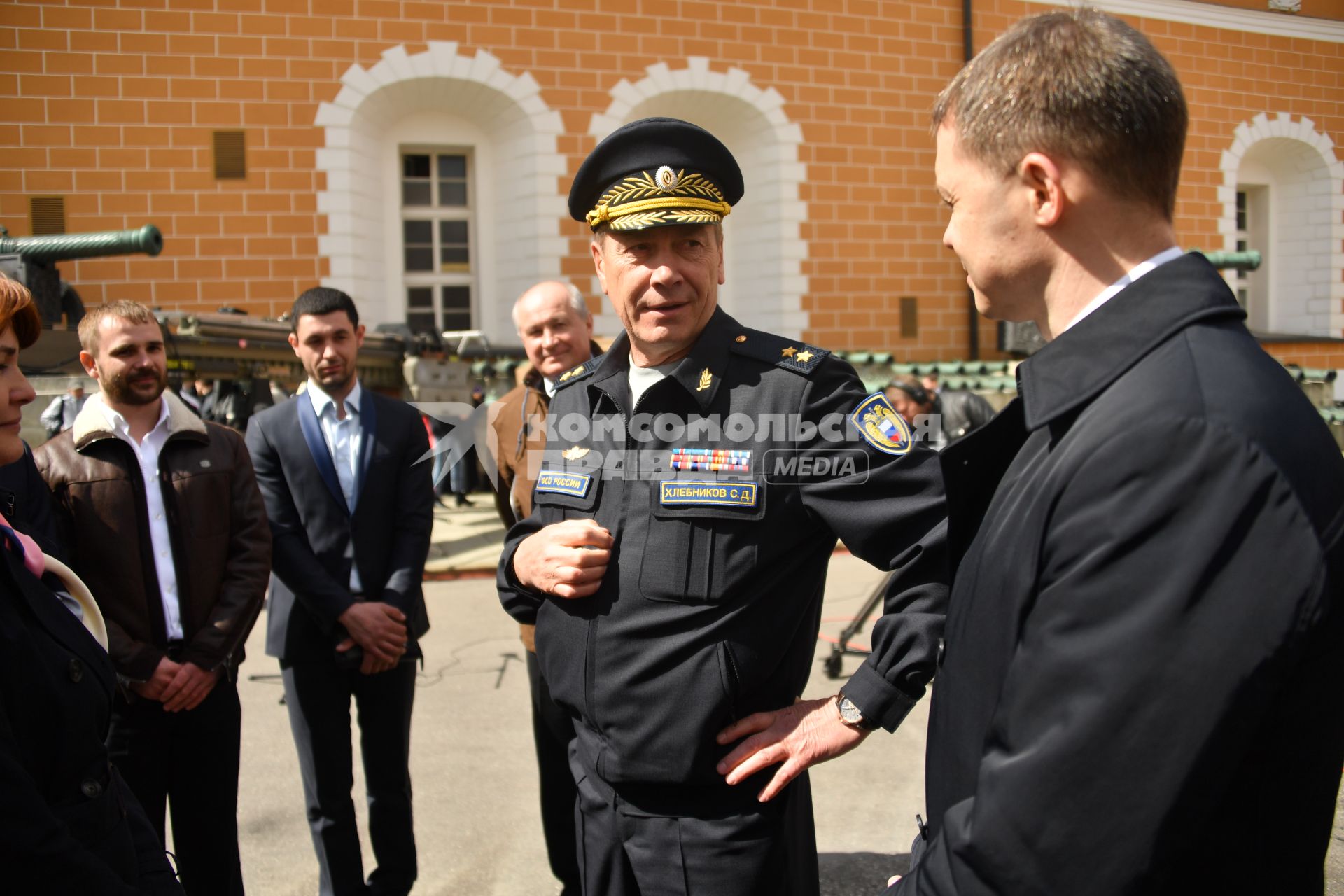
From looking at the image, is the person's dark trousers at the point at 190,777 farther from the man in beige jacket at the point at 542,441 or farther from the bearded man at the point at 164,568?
the man in beige jacket at the point at 542,441

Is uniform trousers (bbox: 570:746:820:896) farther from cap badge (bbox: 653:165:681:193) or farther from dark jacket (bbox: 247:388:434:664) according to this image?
dark jacket (bbox: 247:388:434:664)

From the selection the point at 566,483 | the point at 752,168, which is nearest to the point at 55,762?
the point at 566,483

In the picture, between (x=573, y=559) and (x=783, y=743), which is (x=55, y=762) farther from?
(x=783, y=743)

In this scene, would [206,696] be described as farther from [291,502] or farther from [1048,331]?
[1048,331]

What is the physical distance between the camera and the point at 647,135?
191 centimetres

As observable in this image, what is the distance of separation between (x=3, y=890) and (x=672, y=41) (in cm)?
1192

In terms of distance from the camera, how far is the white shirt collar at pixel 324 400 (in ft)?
9.78

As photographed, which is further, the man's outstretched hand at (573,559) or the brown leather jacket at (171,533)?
the brown leather jacket at (171,533)

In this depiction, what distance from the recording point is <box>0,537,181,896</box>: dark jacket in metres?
1.22

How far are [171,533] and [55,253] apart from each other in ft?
17.6

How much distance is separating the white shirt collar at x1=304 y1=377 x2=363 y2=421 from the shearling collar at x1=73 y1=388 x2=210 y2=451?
0.37 meters

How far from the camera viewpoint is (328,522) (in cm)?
288

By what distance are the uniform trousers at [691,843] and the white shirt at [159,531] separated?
4.73 ft

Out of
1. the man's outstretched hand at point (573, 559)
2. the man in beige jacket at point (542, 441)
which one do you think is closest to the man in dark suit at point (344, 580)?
the man in beige jacket at point (542, 441)
